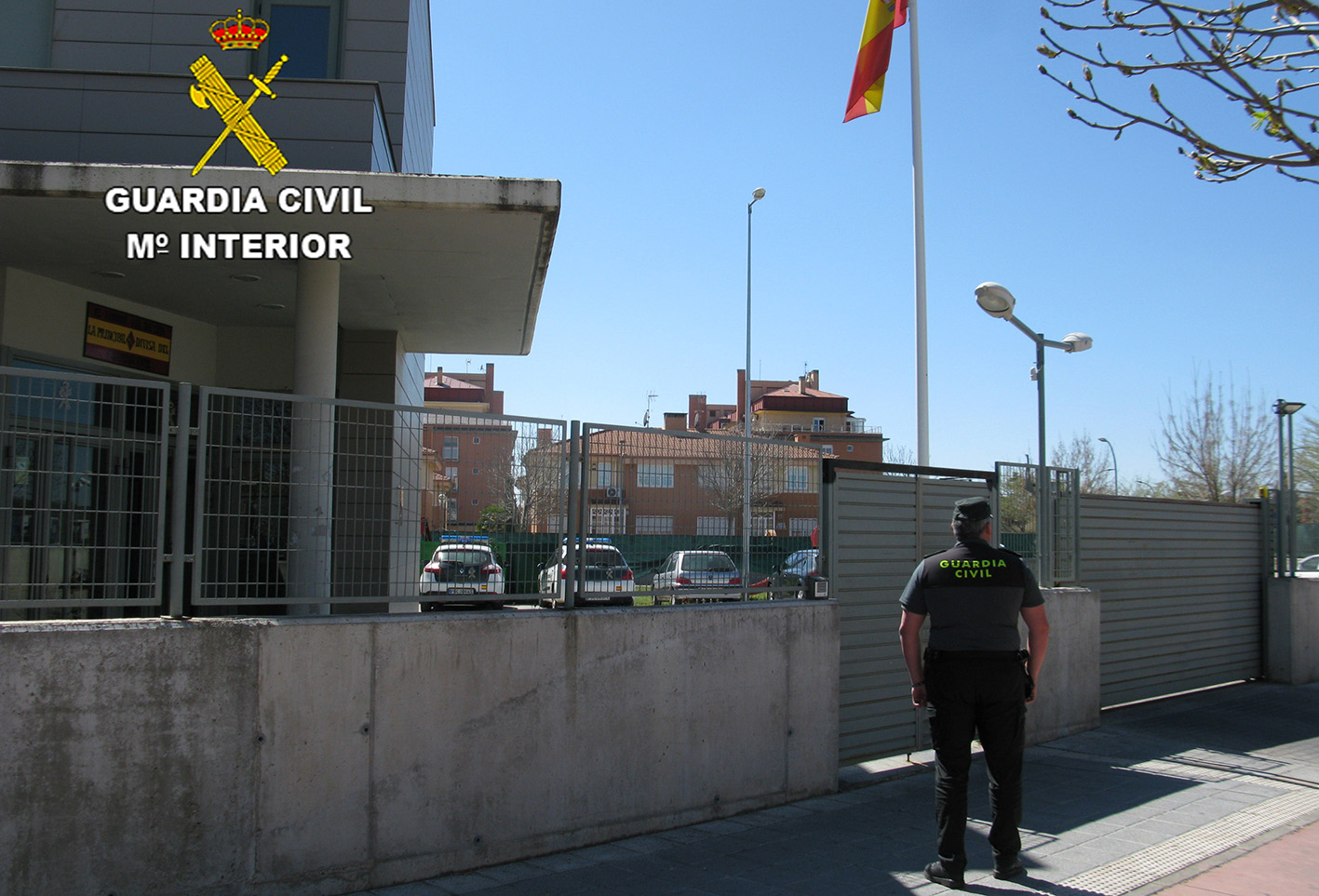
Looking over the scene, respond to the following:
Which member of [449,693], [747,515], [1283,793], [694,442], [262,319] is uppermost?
[262,319]

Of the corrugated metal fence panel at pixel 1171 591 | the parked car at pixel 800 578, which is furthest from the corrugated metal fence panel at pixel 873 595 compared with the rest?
the corrugated metal fence panel at pixel 1171 591

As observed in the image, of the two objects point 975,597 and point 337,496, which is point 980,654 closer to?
point 975,597

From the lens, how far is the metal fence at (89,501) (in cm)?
450

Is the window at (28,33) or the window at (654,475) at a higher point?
the window at (28,33)

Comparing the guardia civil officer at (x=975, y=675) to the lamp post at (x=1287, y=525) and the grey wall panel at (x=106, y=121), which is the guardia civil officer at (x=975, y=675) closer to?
the grey wall panel at (x=106, y=121)

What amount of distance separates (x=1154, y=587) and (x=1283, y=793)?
447 cm

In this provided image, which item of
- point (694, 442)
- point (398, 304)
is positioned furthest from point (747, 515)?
point (398, 304)

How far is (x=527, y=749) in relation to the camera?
552 centimetres

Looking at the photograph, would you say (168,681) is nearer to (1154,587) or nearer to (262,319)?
(262,319)

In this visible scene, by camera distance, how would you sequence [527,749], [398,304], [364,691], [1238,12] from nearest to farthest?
[1238,12] < [364,691] < [527,749] < [398,304]

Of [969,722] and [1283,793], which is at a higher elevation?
[969,722]

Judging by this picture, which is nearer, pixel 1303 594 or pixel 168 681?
pixel 168 681

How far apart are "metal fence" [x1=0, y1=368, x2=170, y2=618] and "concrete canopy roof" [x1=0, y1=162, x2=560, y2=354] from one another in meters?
3.05

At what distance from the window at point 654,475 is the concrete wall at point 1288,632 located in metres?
10.5
